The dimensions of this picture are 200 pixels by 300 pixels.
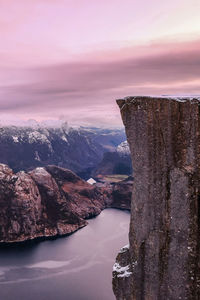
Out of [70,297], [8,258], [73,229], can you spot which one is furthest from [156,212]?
[73,229]

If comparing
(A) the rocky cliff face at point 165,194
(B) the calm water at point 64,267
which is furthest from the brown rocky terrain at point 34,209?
(A) the rocky cliff face at point 165,194

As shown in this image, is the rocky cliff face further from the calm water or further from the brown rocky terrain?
the brown rocky terrain

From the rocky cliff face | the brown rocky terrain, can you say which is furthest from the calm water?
the rocky cliff face

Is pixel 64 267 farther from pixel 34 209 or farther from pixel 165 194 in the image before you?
pixel 165 194

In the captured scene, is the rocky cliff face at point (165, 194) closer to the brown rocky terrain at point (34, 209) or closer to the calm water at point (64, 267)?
the calm water at point (64, 267)

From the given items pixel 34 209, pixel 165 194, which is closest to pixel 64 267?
pixel 34 209

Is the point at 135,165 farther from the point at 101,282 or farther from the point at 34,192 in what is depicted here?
the point at 34,192
